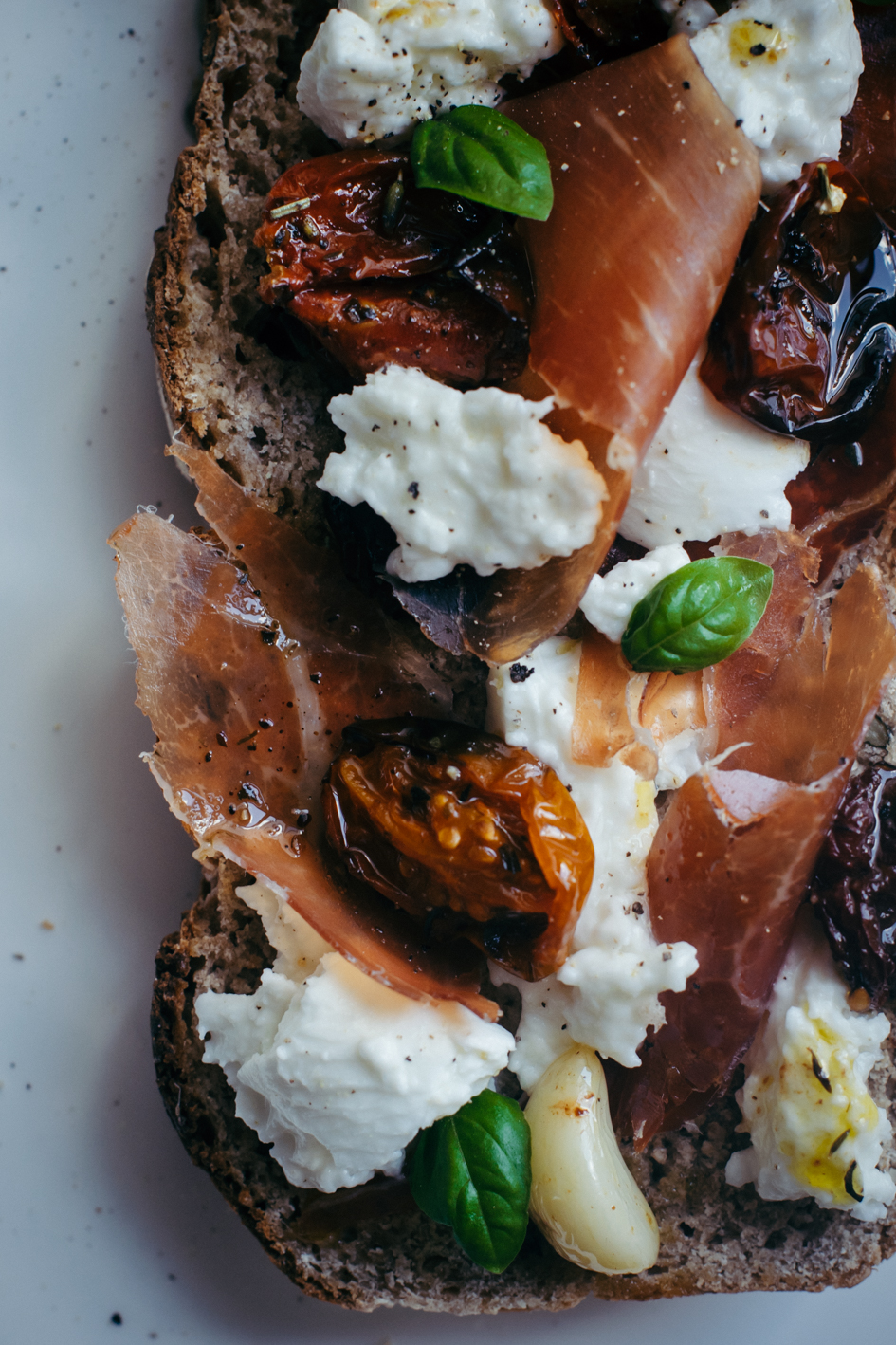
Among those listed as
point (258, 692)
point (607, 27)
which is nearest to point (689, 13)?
point (607, 27)

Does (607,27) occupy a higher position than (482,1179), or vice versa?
(607,27)

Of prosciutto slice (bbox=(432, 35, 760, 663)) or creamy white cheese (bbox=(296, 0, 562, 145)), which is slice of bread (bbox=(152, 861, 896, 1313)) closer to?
prosciutto slice (bbox=(432, 35, 760, 663))

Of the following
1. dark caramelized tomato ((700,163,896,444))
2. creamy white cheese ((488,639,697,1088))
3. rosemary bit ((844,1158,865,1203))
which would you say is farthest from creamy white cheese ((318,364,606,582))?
rosemary bit ((844,1158,865,1203))

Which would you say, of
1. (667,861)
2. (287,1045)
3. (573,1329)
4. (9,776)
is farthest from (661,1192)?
(9,776)

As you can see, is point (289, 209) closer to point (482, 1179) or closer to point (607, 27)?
point (607, 27)

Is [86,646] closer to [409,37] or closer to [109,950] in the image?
[109,950]

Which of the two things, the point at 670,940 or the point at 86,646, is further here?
the point at 86,646

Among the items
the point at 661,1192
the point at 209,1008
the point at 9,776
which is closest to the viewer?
the point at 209,1008
